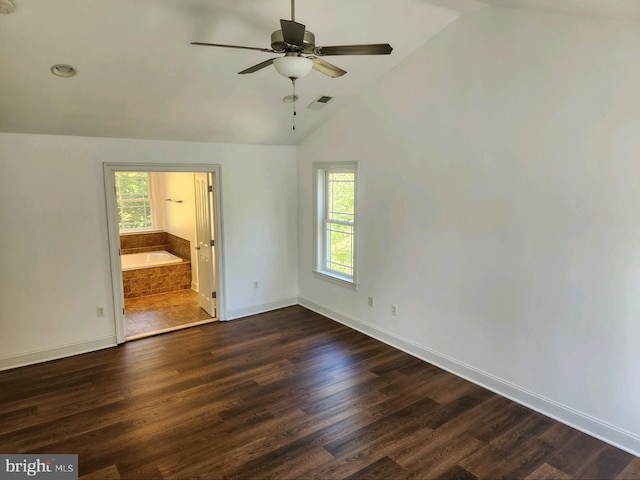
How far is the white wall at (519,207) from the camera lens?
2.85 meters

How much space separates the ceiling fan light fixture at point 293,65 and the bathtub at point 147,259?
208 inches

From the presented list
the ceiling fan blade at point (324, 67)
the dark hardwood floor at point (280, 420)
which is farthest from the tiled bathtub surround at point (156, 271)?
the ceiling fan blade at point (324, 67)

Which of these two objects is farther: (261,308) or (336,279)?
(261,308)

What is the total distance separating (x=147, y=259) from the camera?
734 cm

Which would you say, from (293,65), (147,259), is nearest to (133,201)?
(147,259)

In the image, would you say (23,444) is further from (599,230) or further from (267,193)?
(599,230)

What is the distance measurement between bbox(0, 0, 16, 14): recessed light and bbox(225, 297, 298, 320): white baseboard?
3951 millimetres

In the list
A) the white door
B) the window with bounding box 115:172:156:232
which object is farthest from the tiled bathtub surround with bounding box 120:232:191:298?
the white door

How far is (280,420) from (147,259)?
16.6 feet

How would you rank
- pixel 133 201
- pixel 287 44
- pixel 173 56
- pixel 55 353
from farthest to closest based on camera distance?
pixel 133 201, pixel 55 353, pixel 173 56, pixel 287 44

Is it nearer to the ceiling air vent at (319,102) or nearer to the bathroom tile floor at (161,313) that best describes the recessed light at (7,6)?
the ceiling air vent at (319,102)

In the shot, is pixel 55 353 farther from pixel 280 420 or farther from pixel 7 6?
pixel 7 6

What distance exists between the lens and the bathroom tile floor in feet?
17.3

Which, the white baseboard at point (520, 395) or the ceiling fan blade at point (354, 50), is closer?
the ceiling fan blade at point (354, 50)
